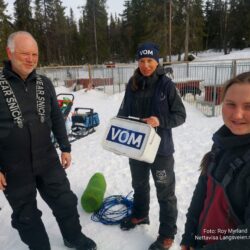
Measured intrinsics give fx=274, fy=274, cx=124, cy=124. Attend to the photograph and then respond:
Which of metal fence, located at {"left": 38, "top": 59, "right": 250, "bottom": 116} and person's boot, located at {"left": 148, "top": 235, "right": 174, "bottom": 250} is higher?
metal fence, located at {"left": 38, "top": 59, "right": 250, "bottom": 116}

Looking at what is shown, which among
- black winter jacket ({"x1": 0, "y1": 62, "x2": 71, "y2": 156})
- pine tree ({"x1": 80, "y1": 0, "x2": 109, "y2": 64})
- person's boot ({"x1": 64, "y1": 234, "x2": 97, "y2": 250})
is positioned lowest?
person's boot ({"x1": 64, "y1": 234, "x2": 97, "y2": 250})

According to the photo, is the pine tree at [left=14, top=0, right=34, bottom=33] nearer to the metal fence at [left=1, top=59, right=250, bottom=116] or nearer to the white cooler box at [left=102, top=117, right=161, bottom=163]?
the metal fence at [left=1, top=59, right=250, bottom=116]

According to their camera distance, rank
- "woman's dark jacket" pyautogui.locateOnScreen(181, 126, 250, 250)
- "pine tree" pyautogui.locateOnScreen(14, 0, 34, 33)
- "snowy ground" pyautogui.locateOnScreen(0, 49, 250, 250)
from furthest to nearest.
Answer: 1. "pine tree" pyautogui.locateOnScreen(14, 0, 34, 33)
2. "snowy ground" pyautogui.locateOnScreen(0, 49, 250, 250)
3. "woman's dark jacket" pyautogui.locateOnScreen(181, 126, 250, 250)

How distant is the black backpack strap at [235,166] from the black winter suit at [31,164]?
1.65 meters

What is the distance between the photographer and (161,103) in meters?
2.51

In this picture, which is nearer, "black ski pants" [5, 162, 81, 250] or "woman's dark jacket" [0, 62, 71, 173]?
"woman's dark jacket" [0, 62, 71, 173]

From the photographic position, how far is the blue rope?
3.41 meters

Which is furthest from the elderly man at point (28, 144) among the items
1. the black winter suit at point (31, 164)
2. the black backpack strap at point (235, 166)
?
the black backpack strap at point (235, 166)

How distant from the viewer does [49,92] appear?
2557 mm

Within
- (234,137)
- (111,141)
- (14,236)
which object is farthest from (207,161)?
(14,236)

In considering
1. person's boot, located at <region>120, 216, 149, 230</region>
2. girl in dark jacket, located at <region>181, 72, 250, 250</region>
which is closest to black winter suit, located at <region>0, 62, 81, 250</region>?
person's boot, located at <region>120, 216, 149, 230</region>

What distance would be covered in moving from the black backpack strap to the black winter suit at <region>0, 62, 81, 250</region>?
5.42ft

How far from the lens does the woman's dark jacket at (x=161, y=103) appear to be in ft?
8.25

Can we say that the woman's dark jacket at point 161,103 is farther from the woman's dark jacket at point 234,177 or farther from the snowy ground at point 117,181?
the snowy ground at point 117,181
